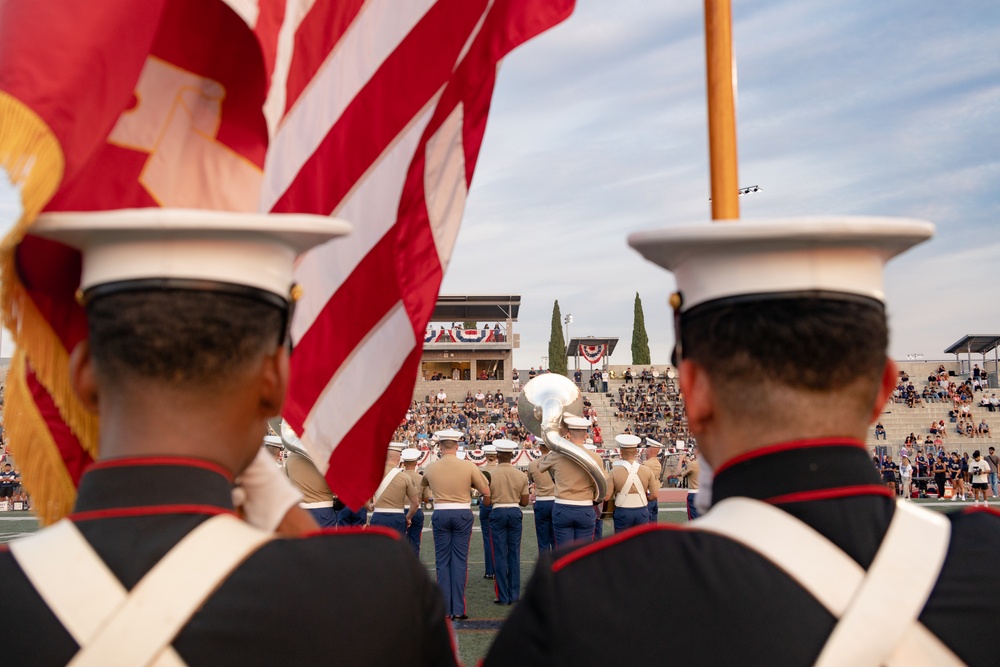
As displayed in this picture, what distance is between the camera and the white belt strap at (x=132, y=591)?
1.53 meters

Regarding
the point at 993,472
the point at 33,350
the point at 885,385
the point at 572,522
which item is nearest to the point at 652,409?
the point at 993,472

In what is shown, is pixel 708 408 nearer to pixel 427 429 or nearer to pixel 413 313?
pixel 413 313

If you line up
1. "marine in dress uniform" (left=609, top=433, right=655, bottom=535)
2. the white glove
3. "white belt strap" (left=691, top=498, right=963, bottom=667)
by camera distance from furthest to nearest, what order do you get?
"marine in dress uniform" (left=609, top=433, right=655, bottom=535)
the white glove
"white belt strap" (left=691, top=498, right=963, bottom=667)

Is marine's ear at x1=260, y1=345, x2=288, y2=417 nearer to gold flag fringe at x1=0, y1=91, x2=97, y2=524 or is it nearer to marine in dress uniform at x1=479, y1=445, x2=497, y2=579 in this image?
gold flag fringe at x1=0, y1=91, x2=97, y2=524

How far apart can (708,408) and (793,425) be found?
0.15 m

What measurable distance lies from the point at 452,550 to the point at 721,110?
27.5 ft

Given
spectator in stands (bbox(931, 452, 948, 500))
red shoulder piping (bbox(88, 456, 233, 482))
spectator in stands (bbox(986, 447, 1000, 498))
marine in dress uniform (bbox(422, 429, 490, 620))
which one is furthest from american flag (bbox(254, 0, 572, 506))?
spectator in stands (bbox(986, 447, 1000, 498))

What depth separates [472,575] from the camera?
13586mm

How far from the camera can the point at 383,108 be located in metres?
3.80

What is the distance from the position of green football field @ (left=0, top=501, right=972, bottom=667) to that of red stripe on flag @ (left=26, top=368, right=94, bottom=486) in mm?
4360

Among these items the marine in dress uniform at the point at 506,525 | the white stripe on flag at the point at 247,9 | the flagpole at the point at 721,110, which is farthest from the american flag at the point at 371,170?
the marine in dress uniform at the point at 506,525

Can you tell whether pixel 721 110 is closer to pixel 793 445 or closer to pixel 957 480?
pixel 793 445

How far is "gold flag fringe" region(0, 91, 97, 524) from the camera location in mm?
2051

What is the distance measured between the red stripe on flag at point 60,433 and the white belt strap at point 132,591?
73 cm
